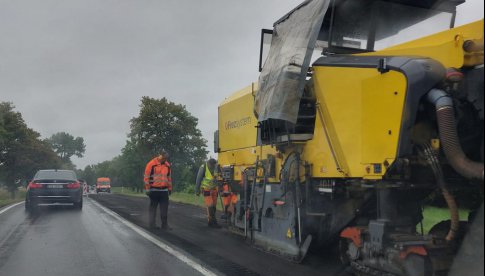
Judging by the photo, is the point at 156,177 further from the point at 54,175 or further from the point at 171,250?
the point at 54,175

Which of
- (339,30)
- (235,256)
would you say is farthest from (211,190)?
(339,30)

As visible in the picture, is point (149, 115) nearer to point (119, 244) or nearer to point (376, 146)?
point (119, 244)

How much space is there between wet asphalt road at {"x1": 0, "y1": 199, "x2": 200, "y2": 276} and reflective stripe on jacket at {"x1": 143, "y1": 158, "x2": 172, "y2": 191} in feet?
Answer: 3.70

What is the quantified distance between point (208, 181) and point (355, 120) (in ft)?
21.4

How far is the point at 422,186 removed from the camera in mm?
4867

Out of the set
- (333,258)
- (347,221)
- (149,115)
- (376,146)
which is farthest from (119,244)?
(149,115)

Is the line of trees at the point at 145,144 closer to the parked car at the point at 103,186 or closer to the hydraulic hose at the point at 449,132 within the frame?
the parked car at the point at 103,186

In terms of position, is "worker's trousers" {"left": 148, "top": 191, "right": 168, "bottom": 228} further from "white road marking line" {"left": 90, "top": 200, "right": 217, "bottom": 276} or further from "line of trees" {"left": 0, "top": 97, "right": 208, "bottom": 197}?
"line of trees" {"left": 0, "top": 97, "right": 208, "bottom": 197}

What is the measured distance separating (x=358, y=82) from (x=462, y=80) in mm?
1113

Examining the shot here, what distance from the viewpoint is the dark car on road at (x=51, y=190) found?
15.9 metres

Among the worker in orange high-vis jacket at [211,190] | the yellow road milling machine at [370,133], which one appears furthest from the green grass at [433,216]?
the worker in orange high-vis jacket at [211,190]

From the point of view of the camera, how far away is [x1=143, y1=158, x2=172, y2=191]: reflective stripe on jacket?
10.9 m

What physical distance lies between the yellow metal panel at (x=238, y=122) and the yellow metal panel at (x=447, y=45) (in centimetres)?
394

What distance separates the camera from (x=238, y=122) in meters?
9.49
